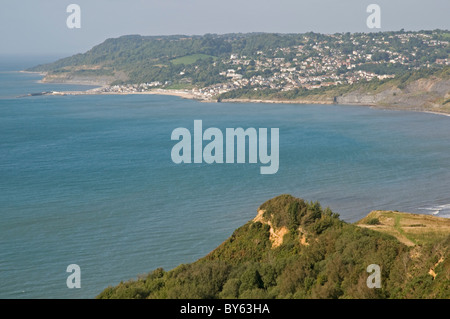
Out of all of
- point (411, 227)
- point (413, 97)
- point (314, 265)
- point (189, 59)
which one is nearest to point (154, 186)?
point (411, 227)

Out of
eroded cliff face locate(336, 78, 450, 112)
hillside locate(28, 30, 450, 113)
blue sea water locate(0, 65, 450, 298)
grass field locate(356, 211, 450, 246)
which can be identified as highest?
hillside locate(28, 30, 450, 113)

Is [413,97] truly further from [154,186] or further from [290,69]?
[154,186]

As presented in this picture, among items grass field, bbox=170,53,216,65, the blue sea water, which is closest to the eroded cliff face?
the blue sea water

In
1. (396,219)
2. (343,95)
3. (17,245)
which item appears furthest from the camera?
(343,95)

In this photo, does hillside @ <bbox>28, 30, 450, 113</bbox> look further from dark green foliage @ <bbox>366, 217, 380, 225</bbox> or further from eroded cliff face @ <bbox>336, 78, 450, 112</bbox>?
dark green foliage @ <bbox>366, 217, 380, 225</bbox>
